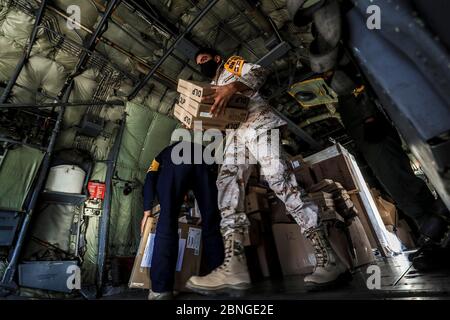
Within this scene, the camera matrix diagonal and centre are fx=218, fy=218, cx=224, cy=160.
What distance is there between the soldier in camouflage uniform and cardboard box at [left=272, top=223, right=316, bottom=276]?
1.03 meters

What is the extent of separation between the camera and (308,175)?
3.80 m

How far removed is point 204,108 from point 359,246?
2.40m

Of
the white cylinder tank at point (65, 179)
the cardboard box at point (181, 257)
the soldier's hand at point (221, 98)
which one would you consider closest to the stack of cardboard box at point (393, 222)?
the cardboard box at point (181, 257)

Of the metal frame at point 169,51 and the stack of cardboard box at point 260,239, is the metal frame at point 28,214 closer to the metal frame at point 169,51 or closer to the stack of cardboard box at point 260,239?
the metal frame at point 169,51

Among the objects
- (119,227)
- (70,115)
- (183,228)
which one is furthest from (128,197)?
(183,228)

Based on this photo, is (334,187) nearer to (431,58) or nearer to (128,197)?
(431,58)

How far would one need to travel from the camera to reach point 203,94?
5.16ft

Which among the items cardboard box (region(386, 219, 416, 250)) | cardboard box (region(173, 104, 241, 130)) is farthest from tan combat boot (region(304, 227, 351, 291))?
cardboard box (region(386, 219, 416, 250))

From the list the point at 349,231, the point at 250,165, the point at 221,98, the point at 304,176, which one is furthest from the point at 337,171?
the point at 221,98

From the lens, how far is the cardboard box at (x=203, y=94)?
1579 mm

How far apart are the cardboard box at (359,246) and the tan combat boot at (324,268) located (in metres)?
1.36

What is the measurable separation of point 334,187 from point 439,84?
8.80ft

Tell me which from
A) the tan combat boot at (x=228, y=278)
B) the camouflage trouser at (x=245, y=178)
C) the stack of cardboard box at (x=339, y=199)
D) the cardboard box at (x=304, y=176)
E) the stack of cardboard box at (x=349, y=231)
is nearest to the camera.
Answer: the tan combat boot at (x=228, y=278)

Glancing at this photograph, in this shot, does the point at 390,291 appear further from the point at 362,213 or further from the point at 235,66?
the point at 362,213
